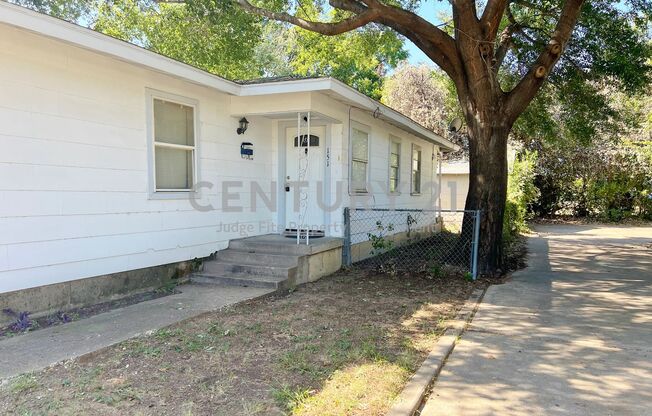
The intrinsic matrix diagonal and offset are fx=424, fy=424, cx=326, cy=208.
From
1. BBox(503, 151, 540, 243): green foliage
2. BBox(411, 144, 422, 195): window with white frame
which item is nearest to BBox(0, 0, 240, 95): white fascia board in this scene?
BBox(411, 144, 422, 195): window with white frame

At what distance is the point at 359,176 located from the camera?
8.48 m

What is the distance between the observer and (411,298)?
585 cm

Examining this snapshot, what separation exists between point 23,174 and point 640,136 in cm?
2113

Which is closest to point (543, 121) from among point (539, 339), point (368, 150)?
point (368, 150)

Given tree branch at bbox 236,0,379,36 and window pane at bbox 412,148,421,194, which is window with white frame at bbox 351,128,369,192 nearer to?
tree branch at bbox 236,0,379,36

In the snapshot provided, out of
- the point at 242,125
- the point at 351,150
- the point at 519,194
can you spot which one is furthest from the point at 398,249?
the point at 519,194

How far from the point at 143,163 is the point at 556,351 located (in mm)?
5188

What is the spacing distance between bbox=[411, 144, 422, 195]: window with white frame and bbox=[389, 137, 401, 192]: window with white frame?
1273 millimetres

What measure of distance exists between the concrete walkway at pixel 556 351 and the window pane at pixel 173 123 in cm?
460

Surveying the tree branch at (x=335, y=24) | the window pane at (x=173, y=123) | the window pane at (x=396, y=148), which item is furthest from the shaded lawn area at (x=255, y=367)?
the window pane at (x=396, y=148)

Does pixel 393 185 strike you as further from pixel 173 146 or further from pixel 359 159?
pixel 173 146

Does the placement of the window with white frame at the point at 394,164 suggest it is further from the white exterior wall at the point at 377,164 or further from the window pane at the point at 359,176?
the window pane at the point at 359,176

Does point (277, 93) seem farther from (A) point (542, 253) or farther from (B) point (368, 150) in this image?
(A) point (542, 253)

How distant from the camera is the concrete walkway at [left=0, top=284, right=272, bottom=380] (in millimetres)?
3523
